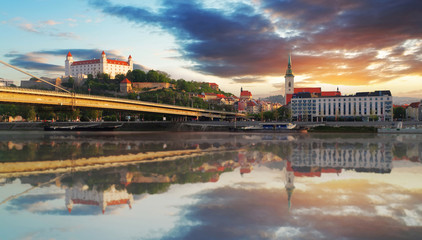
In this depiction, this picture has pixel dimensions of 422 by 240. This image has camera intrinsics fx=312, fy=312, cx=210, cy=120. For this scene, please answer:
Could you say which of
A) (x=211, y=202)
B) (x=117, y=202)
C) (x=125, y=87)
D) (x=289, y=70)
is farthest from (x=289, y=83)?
(x=117, y=202)

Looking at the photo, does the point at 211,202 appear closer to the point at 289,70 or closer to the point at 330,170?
the point at 330,170

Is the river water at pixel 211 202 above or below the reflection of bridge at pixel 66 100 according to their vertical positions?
below

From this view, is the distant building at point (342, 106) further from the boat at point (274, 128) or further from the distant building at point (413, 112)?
the boat at point (274, 128)

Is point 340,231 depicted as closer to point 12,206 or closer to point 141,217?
point 141,217

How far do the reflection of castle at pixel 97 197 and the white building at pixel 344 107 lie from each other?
137478 millimetres

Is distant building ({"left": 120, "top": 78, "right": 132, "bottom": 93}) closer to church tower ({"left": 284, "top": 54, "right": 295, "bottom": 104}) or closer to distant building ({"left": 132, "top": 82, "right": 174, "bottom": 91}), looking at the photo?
distant building ({"left": 132, "top": 82, "right": 174, "bottom": 91})

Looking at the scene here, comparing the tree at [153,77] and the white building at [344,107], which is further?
the tree at [153,77]

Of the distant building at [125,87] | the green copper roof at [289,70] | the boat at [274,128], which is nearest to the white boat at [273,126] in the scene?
the boat at [274,128]

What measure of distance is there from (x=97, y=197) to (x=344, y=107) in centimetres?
15152

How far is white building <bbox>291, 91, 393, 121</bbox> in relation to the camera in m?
140

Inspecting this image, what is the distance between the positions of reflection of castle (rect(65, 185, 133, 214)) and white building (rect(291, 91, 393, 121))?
137 metres

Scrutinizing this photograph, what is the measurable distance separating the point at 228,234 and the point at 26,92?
50.9 meters

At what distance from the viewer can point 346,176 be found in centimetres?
1545

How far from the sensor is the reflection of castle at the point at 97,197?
34.8 ft
